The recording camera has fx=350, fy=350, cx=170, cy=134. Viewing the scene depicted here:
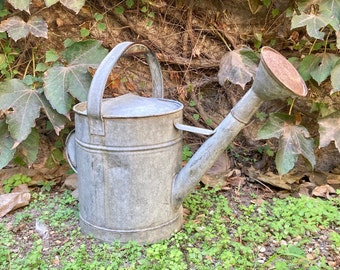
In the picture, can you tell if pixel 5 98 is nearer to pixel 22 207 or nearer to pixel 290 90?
pixel 22 207

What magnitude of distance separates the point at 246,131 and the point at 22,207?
1.33 meters

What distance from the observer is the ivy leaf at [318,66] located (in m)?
1.65

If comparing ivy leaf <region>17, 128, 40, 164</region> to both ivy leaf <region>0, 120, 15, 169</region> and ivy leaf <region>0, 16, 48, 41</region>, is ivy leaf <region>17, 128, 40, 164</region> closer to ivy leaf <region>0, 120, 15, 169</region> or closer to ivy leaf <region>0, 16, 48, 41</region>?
ivy leaf <region>0, 120, 15, 169</region>

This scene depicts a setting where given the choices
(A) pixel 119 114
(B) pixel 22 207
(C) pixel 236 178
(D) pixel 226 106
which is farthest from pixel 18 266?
(D) pixel 226 106

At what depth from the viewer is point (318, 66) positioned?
1679 millimetres

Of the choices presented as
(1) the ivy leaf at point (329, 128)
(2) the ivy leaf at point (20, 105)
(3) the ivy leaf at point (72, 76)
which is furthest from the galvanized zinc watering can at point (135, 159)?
(1) the ivy leaf at point (329, 128)

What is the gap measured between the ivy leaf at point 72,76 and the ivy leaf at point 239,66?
60 cm

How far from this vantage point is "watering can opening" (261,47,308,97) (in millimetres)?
1058

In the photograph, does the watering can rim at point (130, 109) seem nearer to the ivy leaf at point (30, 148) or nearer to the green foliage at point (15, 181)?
the ivy leaf at point (30, 148)

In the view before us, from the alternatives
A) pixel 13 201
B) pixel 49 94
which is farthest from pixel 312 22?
pixel 13 201

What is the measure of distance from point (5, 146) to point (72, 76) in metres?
0.47

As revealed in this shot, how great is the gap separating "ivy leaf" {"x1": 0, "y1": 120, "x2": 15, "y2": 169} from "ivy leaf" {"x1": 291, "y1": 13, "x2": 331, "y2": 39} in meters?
1.40

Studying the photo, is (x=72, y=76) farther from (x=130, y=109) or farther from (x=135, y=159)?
(x=135, y=159)

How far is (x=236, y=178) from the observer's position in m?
1.96
